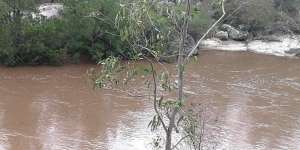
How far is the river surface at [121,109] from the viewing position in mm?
16312

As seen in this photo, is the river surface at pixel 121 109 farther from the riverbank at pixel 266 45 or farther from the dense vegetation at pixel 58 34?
the riverbank at pixel 266 45

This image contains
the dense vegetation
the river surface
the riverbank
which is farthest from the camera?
the riverbank

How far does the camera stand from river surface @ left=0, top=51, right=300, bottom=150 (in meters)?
16.3

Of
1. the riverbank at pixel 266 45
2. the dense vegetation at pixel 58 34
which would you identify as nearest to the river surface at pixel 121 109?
the dense vegetation at pixel 58 34

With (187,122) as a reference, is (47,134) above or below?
below

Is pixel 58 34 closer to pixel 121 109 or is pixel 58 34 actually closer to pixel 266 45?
pixel 121 109

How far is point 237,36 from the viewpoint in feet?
117

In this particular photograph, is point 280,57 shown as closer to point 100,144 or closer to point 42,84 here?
point 42,84

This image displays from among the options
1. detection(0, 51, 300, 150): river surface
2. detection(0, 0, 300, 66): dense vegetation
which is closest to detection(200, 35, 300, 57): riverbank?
detection(0, 51, 300, 150): river surface

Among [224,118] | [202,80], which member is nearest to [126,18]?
[224,118]

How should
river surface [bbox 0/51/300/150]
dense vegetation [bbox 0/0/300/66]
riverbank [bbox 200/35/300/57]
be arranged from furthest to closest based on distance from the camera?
riverbank [bbox 200/35/300/57], dense vegetation [bbox 0/0/300/66], river surface [bbox 0/51/300/150]

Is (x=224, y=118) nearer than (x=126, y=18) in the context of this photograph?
No

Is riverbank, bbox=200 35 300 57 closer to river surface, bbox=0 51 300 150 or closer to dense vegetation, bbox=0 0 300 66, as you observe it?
river surface, bbox=0 51 300 150

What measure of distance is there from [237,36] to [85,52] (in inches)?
480
